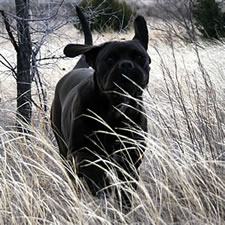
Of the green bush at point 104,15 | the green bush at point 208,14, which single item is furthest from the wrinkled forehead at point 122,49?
the green bush at point 208,14

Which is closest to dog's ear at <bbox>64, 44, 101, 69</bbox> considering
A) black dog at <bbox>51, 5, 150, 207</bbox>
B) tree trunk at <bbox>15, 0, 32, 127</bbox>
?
black dog at <bbox>51, 5, 150, 207</bbox>

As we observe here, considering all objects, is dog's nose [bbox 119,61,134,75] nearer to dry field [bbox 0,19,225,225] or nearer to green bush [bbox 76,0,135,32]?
dry field [bbox 0,19,225,225]

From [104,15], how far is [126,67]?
955 cm

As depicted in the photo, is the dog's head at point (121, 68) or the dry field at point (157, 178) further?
the dog's head at point (121, 68)

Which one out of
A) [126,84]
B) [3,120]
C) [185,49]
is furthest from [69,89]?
[185,49]

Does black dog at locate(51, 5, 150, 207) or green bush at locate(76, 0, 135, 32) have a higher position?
green bush at locate(76, 0, 135, 32)

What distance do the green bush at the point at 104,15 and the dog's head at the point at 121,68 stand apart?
1516 millimetres

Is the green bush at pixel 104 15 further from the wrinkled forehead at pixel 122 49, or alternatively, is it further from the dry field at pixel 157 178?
the wrinkled forehead at pixel 122 49

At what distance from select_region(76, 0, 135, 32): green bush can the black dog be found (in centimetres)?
142

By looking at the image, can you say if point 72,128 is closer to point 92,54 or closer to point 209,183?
point 92,54

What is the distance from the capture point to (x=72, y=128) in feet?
10.5

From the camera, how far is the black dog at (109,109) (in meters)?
2.92

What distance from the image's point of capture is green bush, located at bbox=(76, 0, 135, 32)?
4902 millimetres

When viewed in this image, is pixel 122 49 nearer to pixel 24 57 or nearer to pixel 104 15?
pixel 24 57
